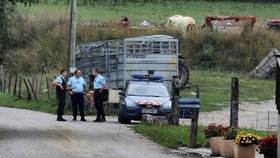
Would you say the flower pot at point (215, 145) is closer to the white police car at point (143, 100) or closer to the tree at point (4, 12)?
the tree at point (4, 12)

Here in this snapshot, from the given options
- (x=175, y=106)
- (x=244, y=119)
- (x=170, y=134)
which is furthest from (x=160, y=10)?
(x=170, y=134)

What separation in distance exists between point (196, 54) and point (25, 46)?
13759 millimetres

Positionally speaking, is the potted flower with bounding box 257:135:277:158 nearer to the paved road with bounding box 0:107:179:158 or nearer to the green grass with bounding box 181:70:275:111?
the paved road with bounding box 0:107:179:158

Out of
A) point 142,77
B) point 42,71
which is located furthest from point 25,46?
point 142,77

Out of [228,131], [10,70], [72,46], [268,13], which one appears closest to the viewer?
[228,131]

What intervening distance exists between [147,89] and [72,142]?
31.9 feet

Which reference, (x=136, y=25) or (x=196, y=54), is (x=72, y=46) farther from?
(x=136, y=25)

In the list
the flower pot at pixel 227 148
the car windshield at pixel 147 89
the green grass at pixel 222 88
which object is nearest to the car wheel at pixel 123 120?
the car windshield at pixel 147 89

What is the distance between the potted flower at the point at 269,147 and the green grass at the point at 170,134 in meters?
4.86

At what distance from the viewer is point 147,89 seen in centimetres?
2947

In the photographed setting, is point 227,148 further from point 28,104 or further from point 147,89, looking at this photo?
point 28,104

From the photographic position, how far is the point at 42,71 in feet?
163

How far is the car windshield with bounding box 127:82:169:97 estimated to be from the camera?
1152 inches

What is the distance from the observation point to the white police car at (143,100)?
27984 millimetres
